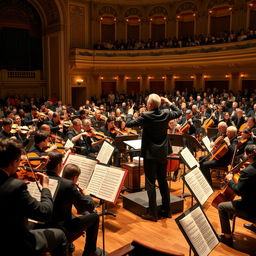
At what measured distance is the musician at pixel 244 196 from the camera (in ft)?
10.7

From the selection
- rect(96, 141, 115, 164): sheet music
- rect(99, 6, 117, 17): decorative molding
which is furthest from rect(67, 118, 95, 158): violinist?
rect(99, 6, 117, 17): decorative molding

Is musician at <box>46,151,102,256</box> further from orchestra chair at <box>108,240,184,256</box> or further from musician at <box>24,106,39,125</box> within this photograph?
musician at <box>24,106,39,125</box>

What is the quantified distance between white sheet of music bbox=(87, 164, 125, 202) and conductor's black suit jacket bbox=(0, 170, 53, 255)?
1.23 m

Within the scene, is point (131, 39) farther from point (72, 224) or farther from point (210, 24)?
point (72, 224)

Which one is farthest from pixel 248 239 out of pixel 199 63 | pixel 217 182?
pixel 199 63

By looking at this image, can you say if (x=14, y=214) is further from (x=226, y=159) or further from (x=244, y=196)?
(x=226, y=159)

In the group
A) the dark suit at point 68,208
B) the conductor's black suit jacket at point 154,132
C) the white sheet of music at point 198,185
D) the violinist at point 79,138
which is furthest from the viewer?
the violinist at point 79,138

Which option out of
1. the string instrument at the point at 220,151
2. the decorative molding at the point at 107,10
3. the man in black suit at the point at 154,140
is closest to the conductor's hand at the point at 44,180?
the man in black suit at the point at 154,140

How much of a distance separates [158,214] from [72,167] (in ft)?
6.64

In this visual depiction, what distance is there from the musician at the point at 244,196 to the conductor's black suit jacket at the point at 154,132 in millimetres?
977

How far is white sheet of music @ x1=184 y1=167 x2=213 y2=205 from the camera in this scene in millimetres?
3195

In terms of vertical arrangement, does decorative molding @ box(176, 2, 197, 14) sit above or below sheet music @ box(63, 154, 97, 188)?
above

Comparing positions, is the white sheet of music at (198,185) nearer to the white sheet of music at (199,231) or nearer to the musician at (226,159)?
the white sheet of music at (199,231)

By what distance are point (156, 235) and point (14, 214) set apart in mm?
2388
